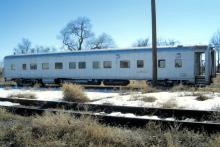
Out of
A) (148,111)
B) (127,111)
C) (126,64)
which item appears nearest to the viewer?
(148,111)

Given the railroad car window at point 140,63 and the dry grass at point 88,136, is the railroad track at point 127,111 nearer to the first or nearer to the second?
the dry grass at point 88,136

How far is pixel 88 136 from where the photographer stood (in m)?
6.63

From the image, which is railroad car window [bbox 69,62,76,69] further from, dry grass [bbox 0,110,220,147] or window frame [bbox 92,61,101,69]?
dry grass [bbox 0,110,220,147]

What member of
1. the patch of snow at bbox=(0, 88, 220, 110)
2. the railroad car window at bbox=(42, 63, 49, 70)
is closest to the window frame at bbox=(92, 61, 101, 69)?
the railroad car window at bbox=(42, 63, 49, 70)

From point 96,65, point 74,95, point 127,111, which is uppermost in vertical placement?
point 96,65

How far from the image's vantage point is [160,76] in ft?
77.2

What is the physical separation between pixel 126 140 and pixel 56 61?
22.6 metres

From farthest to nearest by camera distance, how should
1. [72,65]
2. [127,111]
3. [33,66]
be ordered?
[33,66]
[72,65]
[127,111]

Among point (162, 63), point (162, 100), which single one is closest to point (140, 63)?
point (162, 63)

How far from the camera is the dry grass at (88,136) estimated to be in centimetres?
617

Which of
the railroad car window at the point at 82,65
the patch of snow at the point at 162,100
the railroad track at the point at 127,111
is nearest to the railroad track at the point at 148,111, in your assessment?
the railroad track at the point at 127,111

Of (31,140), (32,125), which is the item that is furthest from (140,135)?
(32,125)

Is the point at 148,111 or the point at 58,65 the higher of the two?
the point at 58,65

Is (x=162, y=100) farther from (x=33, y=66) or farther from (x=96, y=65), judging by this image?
(x=33, y=66)
